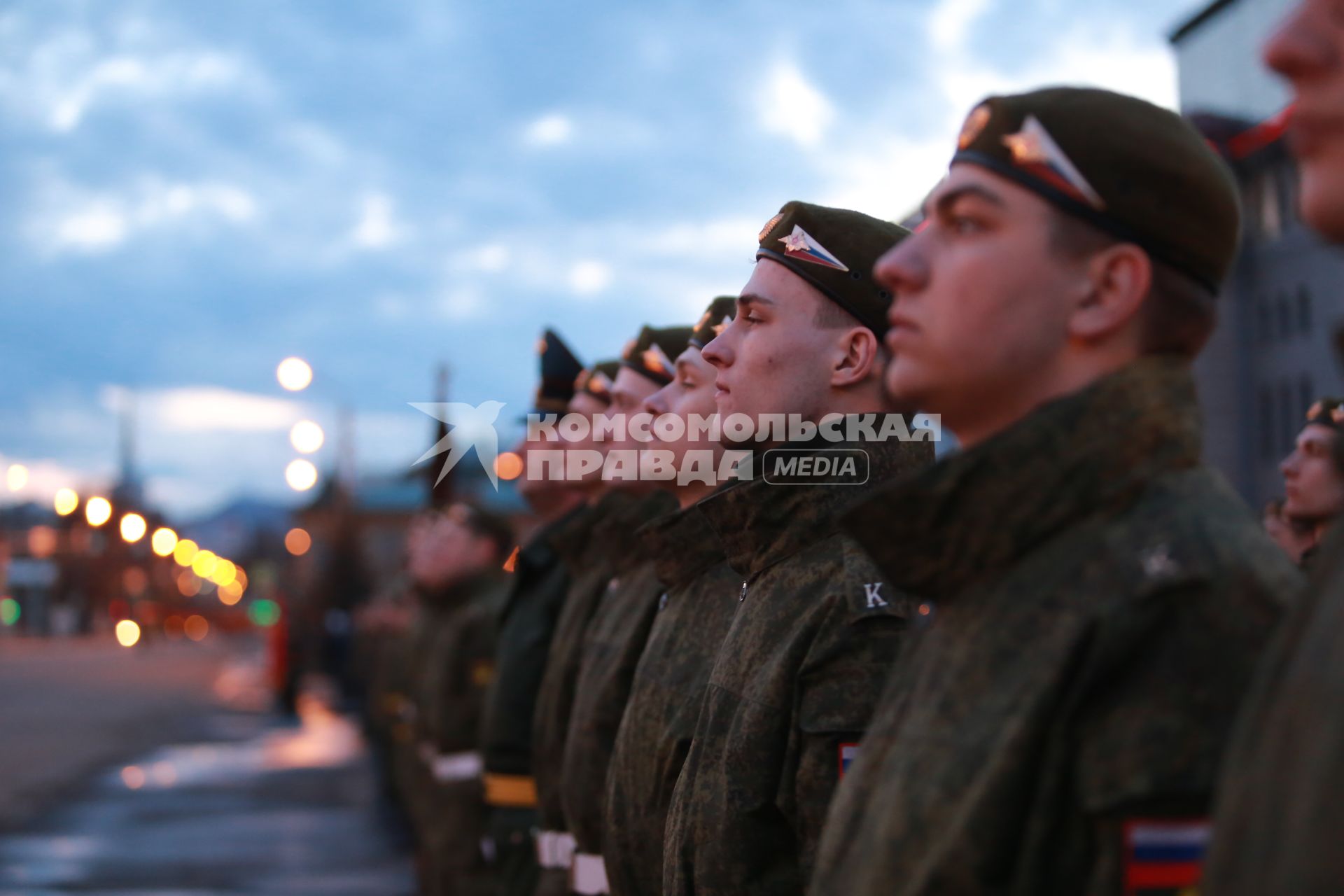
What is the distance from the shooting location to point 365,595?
3444 centimetres

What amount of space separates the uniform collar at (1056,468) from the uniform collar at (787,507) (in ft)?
4.54

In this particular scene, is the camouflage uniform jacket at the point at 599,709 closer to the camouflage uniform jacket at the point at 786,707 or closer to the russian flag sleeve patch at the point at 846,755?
the camouflage uniform jacket at the point at 786,707

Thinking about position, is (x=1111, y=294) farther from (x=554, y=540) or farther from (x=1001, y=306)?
(x=554, y=540)

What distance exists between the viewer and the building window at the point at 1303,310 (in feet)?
36.4

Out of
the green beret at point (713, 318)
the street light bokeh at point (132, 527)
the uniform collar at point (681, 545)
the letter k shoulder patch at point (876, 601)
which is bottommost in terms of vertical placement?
the letter k shoulder patch at point (876, 601)

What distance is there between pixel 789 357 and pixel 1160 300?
1654mm

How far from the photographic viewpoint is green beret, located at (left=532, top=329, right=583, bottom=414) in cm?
775

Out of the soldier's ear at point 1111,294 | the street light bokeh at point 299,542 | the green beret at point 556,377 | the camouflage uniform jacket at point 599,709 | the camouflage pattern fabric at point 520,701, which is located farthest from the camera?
the street light bokeh at point 299,542

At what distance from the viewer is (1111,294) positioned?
2164 millimetres

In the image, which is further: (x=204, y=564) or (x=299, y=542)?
(x=204, y=564)

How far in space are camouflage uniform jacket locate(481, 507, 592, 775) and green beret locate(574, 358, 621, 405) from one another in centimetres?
53

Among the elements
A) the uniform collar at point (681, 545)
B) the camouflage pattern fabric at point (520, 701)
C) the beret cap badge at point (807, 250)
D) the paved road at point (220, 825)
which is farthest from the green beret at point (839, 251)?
the paved road at point (220, 825)

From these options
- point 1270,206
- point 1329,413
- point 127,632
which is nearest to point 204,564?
point 127,632

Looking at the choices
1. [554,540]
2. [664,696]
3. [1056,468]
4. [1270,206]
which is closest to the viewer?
[1056,468]
